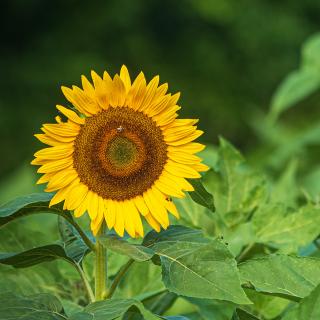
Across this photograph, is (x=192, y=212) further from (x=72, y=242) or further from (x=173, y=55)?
(x=173, y=55)

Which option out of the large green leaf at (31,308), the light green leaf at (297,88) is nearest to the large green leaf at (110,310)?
the large green leaf at (31,308)

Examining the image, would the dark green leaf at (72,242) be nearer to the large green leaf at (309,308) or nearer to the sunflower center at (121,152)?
the sunflower center at (121,152)

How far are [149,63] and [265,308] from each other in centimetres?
646

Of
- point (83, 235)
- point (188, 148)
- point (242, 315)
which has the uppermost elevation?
point (188, 148)

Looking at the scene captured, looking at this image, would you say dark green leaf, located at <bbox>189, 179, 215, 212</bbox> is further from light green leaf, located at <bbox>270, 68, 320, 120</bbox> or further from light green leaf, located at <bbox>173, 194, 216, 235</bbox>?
light green leaf, located at <bbox>270, 68, 320, 120</bbox>

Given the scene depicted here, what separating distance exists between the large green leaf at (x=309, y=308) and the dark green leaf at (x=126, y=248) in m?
0.20

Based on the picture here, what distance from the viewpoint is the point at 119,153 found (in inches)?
49.6

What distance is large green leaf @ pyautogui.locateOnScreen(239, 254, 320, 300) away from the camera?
117 centimetres

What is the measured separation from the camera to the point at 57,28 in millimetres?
7969

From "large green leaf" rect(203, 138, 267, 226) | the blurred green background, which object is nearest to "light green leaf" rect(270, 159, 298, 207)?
"large green leaf" rect(203, 138, 267, 226)

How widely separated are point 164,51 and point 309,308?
7.02 meters

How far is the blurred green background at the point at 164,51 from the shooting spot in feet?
23.9

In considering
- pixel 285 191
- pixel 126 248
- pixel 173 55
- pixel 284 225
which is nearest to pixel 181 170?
pixel 126 248

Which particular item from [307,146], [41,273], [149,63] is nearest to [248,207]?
[41,273]
